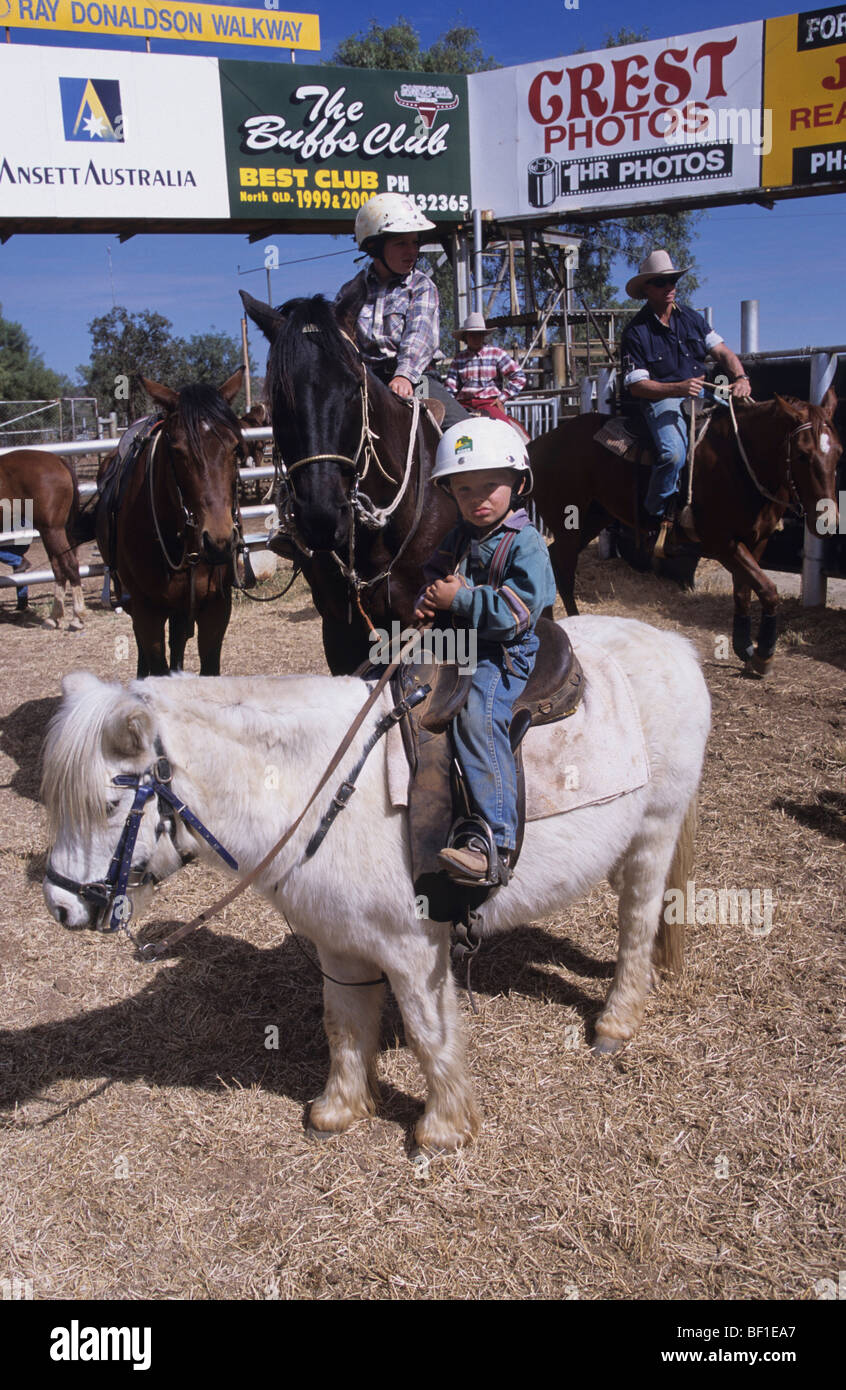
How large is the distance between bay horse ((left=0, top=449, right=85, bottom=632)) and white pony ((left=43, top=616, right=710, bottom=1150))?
8.72 m

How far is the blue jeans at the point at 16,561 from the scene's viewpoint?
11.3 meters

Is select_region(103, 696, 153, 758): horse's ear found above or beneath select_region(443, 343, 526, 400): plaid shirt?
beneath


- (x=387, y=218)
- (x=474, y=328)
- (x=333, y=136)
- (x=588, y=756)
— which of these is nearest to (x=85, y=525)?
(x=474, y=328)

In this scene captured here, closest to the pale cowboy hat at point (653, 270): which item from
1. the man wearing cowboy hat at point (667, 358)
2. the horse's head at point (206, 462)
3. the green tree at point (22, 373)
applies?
the man wearing cowboy hat at point (667, 358)

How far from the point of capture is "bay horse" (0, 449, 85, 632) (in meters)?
10.8

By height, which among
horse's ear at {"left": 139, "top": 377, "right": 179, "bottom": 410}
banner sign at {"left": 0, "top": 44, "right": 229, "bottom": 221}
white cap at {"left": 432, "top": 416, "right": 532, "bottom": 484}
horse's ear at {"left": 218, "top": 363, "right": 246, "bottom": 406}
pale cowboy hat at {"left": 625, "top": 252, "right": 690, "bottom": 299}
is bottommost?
white cap at {"left": 432, "top": 416, "right": 532, "bottom": 484}

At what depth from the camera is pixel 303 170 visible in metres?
14.9

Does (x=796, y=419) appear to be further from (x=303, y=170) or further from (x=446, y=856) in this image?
(x=303, y=170)

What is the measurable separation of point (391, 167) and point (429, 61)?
22.2m

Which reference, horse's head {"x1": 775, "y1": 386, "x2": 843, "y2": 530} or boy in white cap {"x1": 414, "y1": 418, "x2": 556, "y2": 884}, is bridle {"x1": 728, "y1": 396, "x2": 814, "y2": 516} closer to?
horse's head {"x1": 775, "y1": 386, "x2": 843, "y2": 530}

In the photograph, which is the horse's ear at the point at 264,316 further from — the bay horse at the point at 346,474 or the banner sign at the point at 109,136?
the banner sign at the point at 109,136

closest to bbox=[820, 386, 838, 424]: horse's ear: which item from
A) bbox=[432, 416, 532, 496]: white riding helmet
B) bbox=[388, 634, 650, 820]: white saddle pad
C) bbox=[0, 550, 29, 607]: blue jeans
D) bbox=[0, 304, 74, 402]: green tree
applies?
bbox=[388, 634, 650, 820]: white saddle pad

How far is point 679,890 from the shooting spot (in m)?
3.55

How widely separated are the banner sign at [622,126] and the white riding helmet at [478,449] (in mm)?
14875
